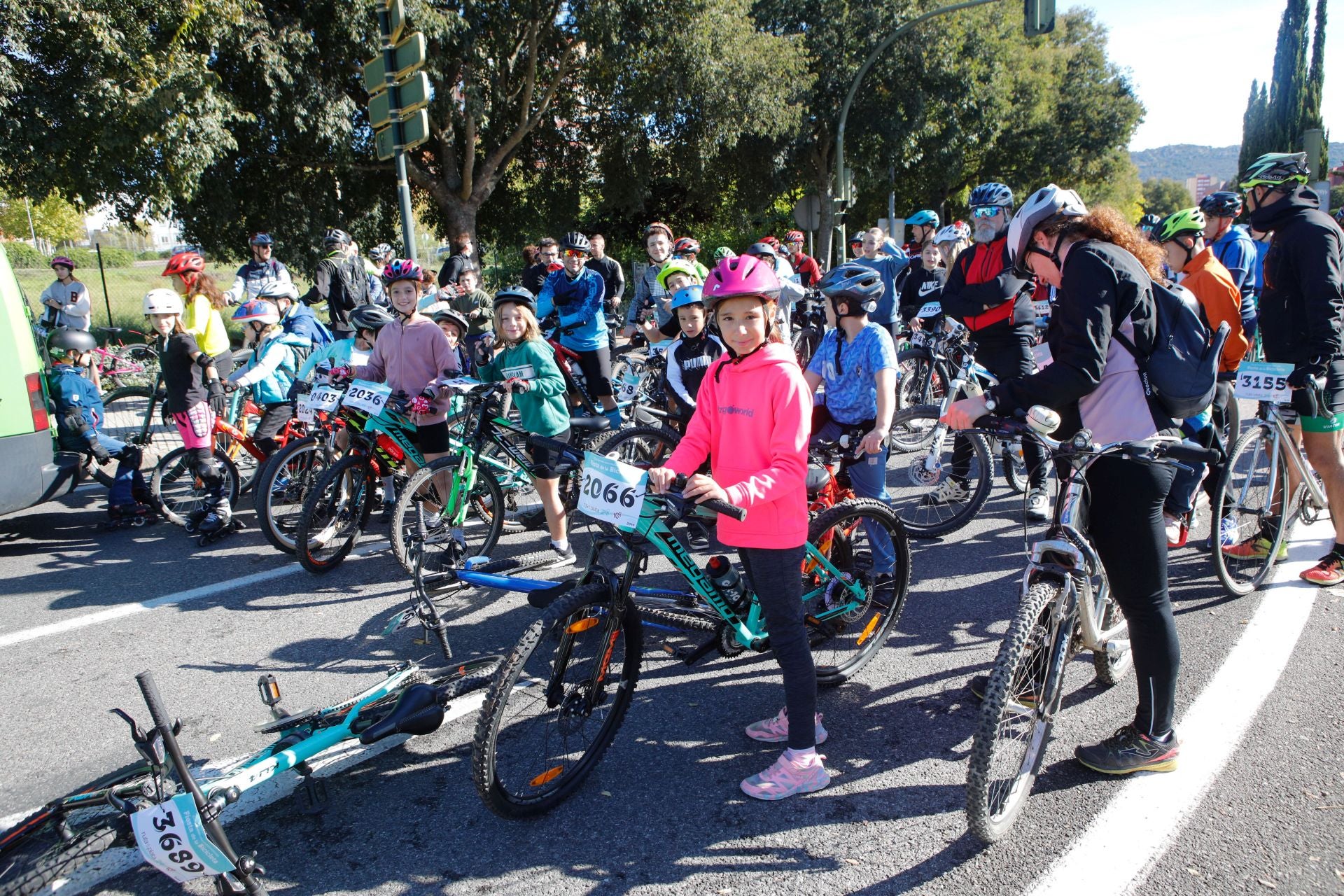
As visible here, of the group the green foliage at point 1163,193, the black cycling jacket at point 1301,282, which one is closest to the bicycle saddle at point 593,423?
the black cycling jacket at point 1301,282

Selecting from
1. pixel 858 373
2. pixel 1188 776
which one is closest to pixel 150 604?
pixel 858 373

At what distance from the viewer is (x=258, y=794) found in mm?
3258

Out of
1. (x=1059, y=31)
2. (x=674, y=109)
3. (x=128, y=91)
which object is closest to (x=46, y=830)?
(x=128, y=91)

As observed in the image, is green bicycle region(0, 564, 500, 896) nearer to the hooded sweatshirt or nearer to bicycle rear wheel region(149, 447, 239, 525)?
the hooded sweatshirt

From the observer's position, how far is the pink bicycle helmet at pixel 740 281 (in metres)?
3.01

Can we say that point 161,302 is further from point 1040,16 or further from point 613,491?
point 1040,16

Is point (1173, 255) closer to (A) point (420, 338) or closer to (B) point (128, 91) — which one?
(A) point (420, 338)

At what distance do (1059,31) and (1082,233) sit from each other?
51.3 meters

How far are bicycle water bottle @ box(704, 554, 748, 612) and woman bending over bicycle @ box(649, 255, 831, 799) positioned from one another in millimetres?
283

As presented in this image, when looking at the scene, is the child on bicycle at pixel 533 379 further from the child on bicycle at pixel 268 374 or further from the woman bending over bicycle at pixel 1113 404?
the woman bending over bicycle at pixel 1113 404

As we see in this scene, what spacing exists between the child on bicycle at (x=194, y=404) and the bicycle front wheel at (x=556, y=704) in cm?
428

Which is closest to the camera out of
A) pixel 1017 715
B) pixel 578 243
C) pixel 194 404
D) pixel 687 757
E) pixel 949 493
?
pixel 1017 715

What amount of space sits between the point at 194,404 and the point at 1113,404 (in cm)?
608

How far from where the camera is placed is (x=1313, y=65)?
53.4 metres
